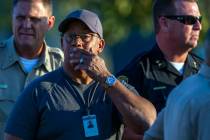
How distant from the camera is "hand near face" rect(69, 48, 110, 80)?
5.55m

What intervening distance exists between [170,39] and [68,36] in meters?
1.32

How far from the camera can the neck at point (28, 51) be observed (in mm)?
6836

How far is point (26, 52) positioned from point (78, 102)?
4.61 feet

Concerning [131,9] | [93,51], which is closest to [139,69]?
[93,51]

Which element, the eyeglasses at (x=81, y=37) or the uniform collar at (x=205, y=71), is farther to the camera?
the eyeglasses at (x=81, y=37)

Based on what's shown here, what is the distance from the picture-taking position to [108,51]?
11.5m

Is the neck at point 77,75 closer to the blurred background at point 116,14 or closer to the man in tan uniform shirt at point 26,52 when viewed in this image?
the man in tan uniform shirt at point 26,52

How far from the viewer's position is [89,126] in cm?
549

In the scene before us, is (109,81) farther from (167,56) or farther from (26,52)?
(26,52)

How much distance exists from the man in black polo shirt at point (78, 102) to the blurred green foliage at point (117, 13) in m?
3.22

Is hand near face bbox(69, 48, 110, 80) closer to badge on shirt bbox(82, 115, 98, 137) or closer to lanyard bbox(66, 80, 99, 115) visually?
lanyard bbox(66, 80, 99, 115)

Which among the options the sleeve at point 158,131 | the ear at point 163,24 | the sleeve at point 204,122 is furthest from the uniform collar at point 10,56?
the sleeve at point 204,122

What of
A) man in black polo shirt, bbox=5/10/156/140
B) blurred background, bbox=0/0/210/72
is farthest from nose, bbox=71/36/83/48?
blurred background, bbox=0/0/210/72

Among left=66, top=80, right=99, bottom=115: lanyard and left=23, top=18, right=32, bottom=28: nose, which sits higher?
left=23, top=18, right=32, bottom=28: nose
